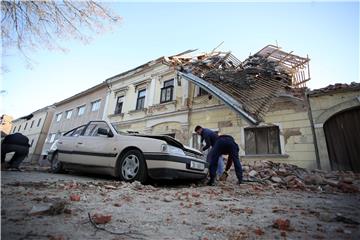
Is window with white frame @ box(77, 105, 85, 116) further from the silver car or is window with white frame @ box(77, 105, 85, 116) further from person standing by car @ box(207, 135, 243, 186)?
person standing by car @ box(207, 135, 243, 186)

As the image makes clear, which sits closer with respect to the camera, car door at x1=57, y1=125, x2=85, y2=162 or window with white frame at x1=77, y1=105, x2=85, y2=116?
car door at x1=57, y1=125, x2=85, y2=162

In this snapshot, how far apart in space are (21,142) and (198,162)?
5413mm

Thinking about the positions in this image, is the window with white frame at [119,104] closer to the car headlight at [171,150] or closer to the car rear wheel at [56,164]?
the car rear wheel at [56,164]

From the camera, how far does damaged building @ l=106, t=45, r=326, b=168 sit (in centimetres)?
727

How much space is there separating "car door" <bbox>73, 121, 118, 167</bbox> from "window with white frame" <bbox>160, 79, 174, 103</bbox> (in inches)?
261

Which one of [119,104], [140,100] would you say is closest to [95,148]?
[140,100]

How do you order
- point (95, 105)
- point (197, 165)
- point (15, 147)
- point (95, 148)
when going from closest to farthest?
point (197, 165)
point (95, 148)
point (15, 147)
point (95, 105)

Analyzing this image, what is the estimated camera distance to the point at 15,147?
5711 millimetres

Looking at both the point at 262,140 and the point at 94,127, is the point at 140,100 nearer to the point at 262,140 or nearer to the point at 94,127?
the point at 94,127

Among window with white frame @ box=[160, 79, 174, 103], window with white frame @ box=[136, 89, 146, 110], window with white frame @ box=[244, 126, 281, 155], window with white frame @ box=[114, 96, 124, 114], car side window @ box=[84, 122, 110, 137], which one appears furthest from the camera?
window with white frame @ box=[114, 96, 124, 114]

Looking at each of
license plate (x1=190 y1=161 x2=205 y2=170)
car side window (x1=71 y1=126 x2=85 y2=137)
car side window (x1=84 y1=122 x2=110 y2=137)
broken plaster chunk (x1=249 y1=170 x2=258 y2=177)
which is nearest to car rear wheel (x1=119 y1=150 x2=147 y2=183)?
license plate (x1=190 y1=161 x2=205 y2=170)

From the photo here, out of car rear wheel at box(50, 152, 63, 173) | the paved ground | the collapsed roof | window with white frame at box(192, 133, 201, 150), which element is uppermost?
the collapsed roof

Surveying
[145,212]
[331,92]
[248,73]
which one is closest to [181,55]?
[248,73]

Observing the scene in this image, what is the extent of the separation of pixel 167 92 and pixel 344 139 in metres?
8.60
